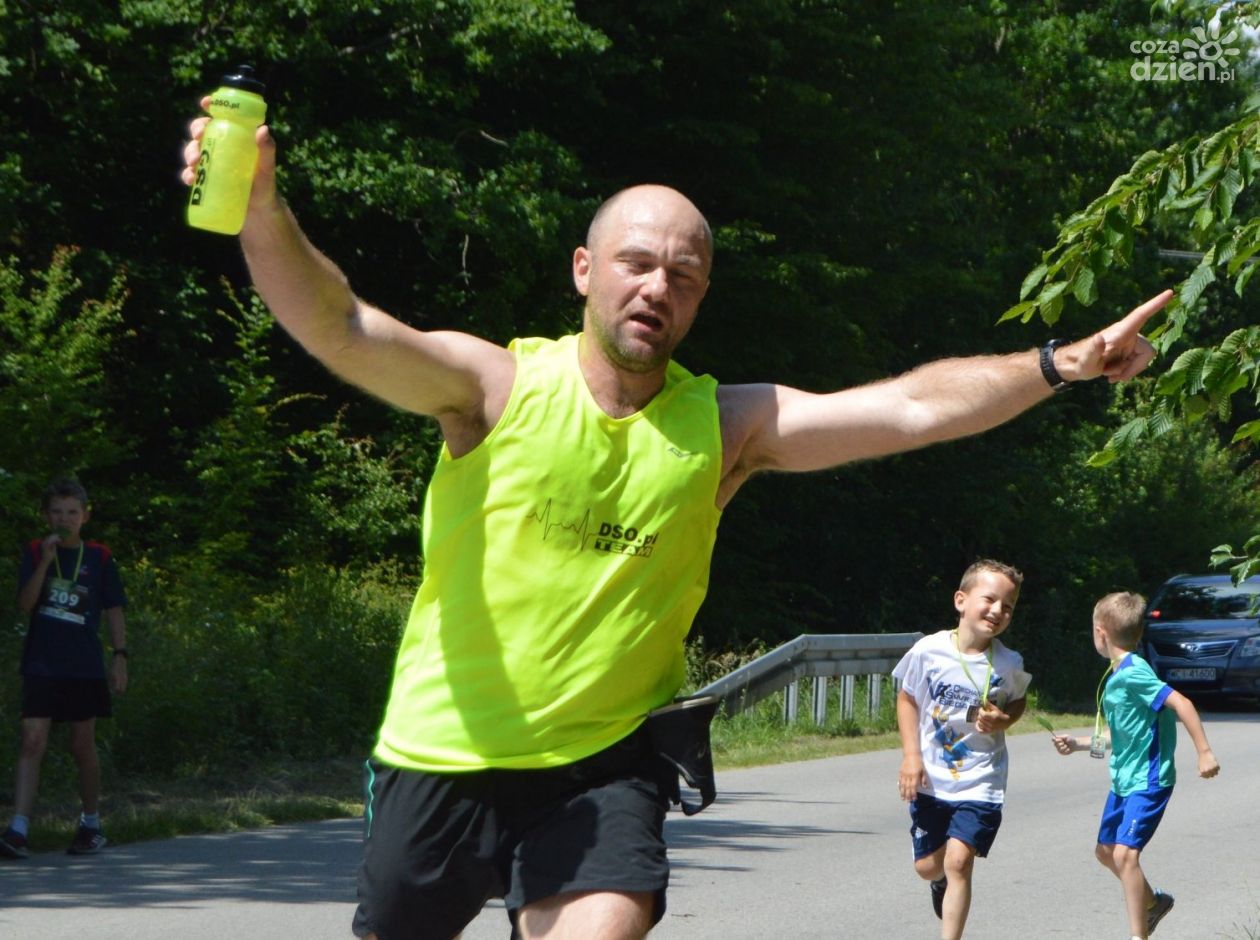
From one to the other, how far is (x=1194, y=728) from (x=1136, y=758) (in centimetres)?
29

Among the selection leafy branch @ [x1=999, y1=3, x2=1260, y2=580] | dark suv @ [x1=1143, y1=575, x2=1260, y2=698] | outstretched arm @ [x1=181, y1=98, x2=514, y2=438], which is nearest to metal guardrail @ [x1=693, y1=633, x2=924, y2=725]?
dark suv @ [x1=1143, y1=575, x2=1260, y2=698]

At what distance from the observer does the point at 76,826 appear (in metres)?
10.0

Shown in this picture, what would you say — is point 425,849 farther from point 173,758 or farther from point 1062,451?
point 1062,451

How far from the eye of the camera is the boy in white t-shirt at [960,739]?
24.1 feet

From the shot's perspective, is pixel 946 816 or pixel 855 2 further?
pixel 855 2

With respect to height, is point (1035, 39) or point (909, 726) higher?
point (1035, 39)

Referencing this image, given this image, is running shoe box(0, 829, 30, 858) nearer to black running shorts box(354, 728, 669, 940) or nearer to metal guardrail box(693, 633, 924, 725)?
black running shorts box(354, 728, 669, 940)

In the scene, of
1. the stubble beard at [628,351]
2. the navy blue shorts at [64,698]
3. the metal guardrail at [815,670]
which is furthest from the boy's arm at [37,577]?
the metal guardrail at [815,670]

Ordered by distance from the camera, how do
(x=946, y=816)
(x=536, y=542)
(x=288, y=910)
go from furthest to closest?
(x=288, y=910) < (x=946, y=816) < (x=536, y=542)

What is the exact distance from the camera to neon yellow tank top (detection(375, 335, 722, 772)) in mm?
3650

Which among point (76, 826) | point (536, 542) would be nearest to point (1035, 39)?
point (76, 826)

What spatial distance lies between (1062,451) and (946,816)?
78.4 feet

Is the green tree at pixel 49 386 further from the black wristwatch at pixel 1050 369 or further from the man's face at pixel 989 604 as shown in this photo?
the black wristwatch at pixel 1050 369

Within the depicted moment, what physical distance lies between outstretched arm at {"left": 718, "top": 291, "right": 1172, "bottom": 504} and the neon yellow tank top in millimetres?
218
